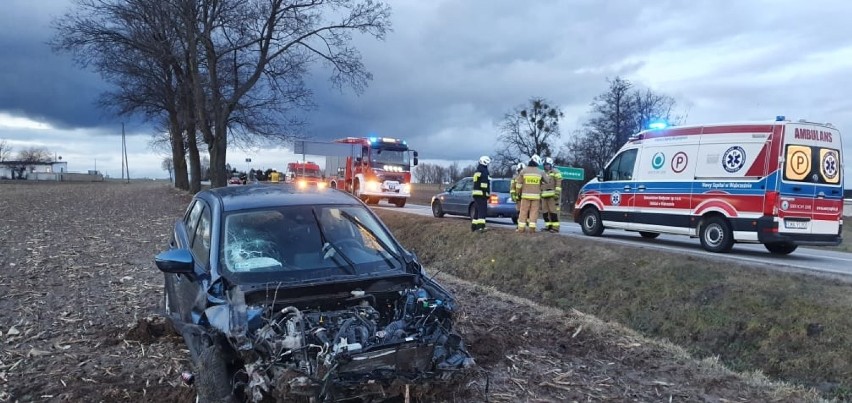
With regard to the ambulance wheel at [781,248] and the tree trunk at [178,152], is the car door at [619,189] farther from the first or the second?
the tree trunk at [178,152]

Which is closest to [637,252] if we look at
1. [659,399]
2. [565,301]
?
[565,301]

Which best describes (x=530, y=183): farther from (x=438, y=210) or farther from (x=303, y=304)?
(x=303, y=304)

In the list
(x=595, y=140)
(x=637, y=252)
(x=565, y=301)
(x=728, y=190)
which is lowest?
(x=565, y=301)

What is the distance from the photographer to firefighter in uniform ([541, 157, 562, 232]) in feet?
47.4

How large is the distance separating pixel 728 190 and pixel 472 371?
31.7 feet

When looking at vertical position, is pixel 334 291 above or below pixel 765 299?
above

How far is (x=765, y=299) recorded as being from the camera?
8.38 meters

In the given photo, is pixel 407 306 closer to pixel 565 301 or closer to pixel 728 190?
pixel 565 301

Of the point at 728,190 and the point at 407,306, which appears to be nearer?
the point at 407,306

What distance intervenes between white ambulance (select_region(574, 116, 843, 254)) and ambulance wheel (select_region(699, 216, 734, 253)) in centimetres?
2

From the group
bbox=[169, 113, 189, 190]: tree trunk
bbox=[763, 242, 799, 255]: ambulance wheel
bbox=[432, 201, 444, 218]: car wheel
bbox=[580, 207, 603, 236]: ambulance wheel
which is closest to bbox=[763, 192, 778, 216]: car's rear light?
bbox=[763, 242, 799, 255]: ambulance wheel

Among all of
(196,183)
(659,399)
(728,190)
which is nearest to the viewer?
(659,399)

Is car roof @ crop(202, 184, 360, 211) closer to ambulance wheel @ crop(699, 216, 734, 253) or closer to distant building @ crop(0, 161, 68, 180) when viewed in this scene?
ambulance wheel @ crop(699, 216, 734, 253)

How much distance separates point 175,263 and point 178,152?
40.9m
